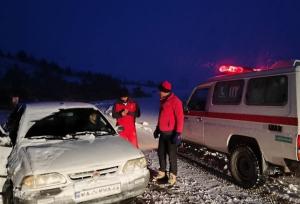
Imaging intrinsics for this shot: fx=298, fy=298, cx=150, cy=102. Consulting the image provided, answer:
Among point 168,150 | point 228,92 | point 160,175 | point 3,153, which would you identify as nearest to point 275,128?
point 228,92

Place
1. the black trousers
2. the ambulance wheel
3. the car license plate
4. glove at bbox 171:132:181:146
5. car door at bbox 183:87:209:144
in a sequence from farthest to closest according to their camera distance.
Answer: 1. car door at bbox 183:87:209:144
2. the black trousers
3. glove at bbox 171:132:181:146
4. the ambulance wheel
5. the car license plate

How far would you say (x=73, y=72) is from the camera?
59.8 m

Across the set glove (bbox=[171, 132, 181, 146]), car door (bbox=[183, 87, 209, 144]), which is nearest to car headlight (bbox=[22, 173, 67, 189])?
glove (bbox=[171, 132, 181, 146])

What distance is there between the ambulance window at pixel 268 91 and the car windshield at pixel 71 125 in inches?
96.4

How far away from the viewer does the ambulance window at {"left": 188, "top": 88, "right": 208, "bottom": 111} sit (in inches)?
259

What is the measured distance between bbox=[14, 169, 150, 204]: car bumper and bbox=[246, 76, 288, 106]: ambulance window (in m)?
2.29

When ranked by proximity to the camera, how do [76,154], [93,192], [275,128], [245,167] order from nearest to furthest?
1. [93,192]
2. [76,154]
3. [275,128]
4. [245,167]

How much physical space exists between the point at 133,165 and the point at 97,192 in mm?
632

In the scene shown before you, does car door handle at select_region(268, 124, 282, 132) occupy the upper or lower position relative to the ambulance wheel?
upper

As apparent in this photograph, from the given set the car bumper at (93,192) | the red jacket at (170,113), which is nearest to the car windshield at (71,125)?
the red jacket at (170,113)

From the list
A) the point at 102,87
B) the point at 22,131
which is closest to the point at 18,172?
the point at 22,131

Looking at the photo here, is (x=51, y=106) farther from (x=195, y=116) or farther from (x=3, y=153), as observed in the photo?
(x=195, y=116)

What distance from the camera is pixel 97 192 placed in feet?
12.0

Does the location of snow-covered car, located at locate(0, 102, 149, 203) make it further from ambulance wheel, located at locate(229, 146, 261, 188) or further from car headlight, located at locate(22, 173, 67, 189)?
ambulance wheel, located at locate(229, 146, 261, 188)
